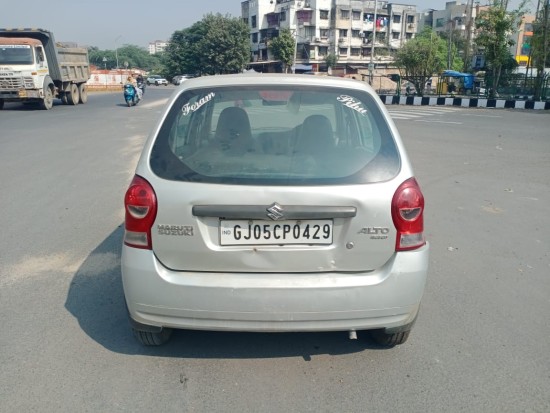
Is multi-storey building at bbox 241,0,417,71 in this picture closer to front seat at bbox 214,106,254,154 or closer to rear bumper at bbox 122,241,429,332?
front seat at bbox 214,106,254,154

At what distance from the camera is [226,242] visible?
2.63 meters

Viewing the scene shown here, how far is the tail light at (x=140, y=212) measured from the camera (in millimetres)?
2635

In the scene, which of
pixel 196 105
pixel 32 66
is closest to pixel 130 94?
pixel 32 66

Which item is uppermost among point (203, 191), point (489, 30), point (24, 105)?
point (489, 30)

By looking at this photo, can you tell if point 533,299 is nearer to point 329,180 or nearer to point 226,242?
point 329,180

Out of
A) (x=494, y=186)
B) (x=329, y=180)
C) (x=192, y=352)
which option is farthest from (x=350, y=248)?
(x=494, y=186)

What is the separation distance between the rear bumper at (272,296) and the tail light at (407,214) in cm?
7

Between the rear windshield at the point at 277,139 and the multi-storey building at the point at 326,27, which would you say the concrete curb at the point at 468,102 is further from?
the multi-storey building at the point at 326,27

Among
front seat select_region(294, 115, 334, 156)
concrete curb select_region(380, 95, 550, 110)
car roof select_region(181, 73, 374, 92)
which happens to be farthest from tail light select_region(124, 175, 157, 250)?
concrete curb select_region(380, 95, 550, 110)

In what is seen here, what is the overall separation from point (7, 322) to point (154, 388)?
1401 millimetres

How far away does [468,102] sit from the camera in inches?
1065

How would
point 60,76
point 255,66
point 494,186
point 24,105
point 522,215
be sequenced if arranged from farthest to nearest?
point 255,66 → point 24,105 → point 60,76 → point 494,186 → point 522,215

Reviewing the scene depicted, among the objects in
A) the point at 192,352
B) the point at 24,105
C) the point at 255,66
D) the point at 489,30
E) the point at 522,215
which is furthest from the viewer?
the point at 255,66

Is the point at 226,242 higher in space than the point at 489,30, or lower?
lower
